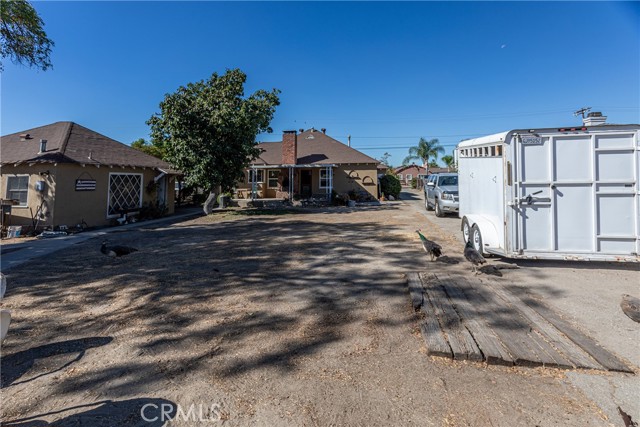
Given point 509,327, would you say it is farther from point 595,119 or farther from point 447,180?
point 447,180

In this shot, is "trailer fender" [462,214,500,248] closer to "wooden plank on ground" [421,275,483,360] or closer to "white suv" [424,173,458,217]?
"wooden plank on ground" [421,275,483,360]

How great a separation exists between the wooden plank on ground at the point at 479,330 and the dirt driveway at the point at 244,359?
14 cm

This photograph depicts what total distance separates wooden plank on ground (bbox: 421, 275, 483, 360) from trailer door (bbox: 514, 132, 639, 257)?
2.46 meters

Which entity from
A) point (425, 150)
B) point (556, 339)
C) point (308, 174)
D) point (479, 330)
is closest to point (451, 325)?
point (479, 330)

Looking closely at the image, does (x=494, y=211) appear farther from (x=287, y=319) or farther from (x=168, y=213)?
(x=168, y=213)

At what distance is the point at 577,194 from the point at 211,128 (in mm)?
15601

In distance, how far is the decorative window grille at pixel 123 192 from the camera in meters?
14.5

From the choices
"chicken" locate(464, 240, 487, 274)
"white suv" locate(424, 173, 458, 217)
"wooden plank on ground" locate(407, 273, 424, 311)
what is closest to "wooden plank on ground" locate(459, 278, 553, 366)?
"wooden plank on ground" locate(407, 273, 424, 311)

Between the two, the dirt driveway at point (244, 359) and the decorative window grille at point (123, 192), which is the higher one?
the decorative window grille at point (123, 192)

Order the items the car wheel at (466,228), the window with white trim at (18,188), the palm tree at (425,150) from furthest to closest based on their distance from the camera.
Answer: the palm tree at (425,150), the window with white trim at (18,188), the car wheel at (466,228)

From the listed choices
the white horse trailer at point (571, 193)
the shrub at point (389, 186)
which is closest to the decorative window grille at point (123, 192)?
the white horse trailer at point (571, 193)

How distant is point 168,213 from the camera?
1822cm

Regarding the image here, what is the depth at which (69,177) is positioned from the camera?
41.8ft

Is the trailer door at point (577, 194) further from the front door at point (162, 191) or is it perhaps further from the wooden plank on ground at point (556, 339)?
the front door at point (162, 191)
